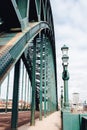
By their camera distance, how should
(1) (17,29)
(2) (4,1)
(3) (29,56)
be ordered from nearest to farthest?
1. (2) (4,1)
2. (1) (17,29)
3. (3) (29,56)

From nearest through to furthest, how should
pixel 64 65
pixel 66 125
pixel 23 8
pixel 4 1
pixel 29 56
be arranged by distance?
pixel 4 1 → pixel 23 8 → pixel 66 125 → pixel 64 65 → pixel 29 56

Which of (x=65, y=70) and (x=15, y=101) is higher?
(x=65, y=70)

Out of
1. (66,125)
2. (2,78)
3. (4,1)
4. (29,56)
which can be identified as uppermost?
(29,56)

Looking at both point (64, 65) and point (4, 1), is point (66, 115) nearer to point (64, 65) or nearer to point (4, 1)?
point (64, 65)

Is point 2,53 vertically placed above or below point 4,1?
below

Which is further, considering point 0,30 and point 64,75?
point 64,75

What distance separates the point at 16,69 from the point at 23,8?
10.7 feet

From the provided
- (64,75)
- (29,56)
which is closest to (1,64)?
(64,75)

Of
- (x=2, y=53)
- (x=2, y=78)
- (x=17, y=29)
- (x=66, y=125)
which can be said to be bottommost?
(x=66, y=125)

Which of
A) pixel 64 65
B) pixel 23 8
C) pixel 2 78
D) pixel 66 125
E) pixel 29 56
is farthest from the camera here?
pixel 29 56

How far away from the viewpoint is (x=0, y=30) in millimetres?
7918

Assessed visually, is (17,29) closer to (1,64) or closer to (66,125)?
(1,64)

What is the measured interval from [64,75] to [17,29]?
4417mm

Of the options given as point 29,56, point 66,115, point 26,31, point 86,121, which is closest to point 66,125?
point 66,115
